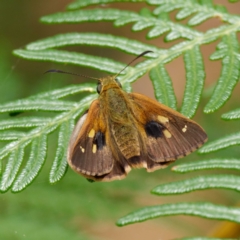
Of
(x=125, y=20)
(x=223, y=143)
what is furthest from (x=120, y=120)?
(x=125, y=20)

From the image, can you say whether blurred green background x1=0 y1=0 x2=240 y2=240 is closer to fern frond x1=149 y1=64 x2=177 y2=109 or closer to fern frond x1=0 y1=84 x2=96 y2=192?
fern frond x1=0 y1=84 x2=96 y2=192

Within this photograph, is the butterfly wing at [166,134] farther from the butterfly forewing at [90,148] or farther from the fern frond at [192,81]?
the butterfly forewing at [90,148]

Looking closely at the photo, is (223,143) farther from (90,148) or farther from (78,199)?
(78,199)

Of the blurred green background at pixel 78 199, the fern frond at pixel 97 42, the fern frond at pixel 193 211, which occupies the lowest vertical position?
the blurred green background at pixel 78 199

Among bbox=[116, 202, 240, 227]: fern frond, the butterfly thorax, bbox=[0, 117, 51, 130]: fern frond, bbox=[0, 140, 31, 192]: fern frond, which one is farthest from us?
bbox=[0, 117, 51, 130]: fern frond

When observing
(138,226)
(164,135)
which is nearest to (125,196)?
(138,226)

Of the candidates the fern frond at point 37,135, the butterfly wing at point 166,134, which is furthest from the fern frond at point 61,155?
the butterfly wing at point 166,134

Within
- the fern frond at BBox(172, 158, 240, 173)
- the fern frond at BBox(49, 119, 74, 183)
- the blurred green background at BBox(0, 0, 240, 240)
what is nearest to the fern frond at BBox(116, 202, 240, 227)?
the fern frond at BBox(172, 158, 240, 173)
